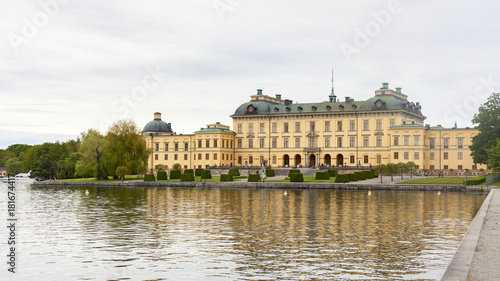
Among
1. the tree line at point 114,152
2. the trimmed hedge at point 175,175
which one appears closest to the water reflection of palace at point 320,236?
the tree line at point 114,152

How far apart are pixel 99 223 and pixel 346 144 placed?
80.9m

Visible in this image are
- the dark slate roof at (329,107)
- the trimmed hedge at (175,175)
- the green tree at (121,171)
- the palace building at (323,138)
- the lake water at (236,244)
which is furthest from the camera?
the dark slate roof at (329,107)

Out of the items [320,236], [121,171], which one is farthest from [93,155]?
[320,236]

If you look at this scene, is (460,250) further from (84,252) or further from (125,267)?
(84,252)

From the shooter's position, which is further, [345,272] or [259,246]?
[259,246]

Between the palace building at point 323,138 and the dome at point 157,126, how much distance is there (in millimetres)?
2369

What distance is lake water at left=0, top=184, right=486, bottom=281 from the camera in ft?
47.5

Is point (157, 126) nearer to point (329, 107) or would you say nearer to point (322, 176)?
point (329, 107)

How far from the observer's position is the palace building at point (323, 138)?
305 feet

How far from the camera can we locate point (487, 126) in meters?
71.2

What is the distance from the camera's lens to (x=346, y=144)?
103 meters

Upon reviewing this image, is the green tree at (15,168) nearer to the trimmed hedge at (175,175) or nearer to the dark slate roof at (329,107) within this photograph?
the dark slate roof at (329,107)

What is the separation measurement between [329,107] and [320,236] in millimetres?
85645

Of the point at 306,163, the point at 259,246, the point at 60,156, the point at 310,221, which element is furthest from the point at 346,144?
the point at 259,246
